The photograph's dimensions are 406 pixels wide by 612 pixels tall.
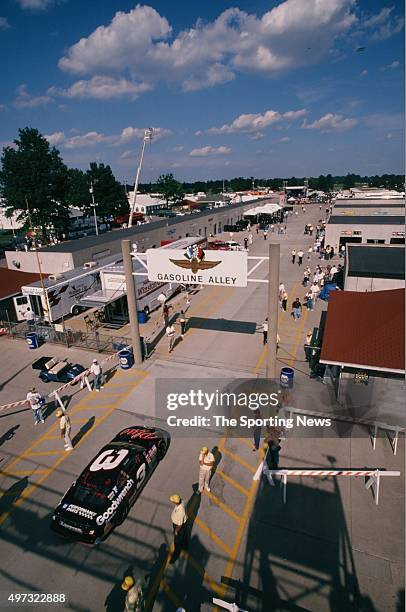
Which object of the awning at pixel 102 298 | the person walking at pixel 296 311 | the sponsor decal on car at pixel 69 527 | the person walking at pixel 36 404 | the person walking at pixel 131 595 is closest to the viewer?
the person walking at pixel 131 595

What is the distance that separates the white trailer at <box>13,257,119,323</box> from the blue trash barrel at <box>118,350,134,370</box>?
677 cm

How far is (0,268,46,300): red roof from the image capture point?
22156 mm

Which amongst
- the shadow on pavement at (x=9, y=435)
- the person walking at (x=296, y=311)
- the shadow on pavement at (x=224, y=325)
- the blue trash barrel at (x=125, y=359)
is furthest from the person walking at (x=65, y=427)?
the person walking at (x=296, y=311)

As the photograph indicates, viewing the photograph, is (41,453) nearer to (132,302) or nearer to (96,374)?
(96,374)

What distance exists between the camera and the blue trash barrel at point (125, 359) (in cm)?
1585

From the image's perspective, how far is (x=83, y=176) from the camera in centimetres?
6619

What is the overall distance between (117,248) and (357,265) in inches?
784

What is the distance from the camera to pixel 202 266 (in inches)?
568

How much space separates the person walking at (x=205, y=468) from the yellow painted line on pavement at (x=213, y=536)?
2.70 ft

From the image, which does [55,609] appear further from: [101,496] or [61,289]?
[61,289]

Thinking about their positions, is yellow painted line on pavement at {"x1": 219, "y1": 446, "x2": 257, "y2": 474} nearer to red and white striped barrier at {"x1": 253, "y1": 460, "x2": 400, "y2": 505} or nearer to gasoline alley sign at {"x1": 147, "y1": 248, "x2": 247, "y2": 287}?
red and white striped barrier at {"x1": 253, "y1": 460, "x2": 400, "y2": 505}

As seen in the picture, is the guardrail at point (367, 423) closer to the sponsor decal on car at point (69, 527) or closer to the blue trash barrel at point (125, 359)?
the sponsor decal on car at point (69, 527)

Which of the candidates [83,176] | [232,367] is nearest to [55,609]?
[232,367]

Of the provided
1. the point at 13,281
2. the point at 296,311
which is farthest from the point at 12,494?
the point at 13,281
